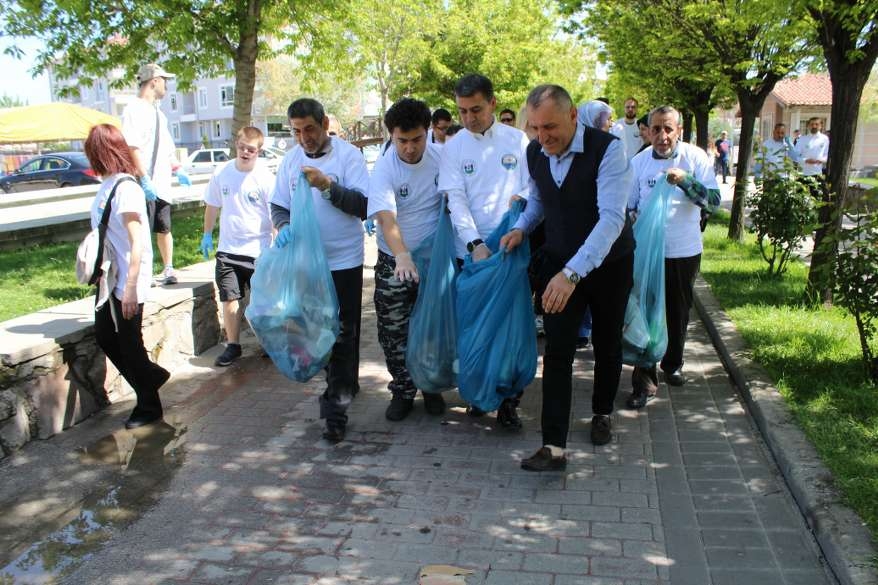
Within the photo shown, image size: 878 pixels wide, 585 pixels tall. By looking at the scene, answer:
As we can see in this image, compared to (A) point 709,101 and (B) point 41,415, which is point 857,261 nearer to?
(B) point 41,415

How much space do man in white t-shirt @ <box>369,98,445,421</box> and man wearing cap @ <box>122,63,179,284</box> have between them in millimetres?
2597

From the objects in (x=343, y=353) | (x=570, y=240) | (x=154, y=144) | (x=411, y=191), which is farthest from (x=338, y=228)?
(x=154, y=144)

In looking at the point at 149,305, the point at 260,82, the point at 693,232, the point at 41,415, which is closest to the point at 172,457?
the point at 41,415

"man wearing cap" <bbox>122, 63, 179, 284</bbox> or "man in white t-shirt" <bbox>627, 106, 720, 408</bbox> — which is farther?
"man wearing cap" <bbox>122, 63, 179, 284</bbox>

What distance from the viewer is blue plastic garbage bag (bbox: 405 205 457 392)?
426 cm

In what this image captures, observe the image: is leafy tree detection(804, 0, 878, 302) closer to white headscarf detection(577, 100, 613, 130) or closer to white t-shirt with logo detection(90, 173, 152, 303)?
white headscarf detection(577, 100, 613, 130)

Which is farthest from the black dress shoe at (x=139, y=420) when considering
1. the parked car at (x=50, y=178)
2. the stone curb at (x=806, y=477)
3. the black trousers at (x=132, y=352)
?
the parked car at (x=50, y=178)

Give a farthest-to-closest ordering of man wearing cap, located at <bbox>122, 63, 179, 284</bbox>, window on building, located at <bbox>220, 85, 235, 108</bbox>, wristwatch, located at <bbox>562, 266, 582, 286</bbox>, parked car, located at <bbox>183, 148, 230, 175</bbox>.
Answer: window on building, located at <bbox>220, 85, 235, 108</bbox> → parked car, located at <bbox>183, 148, 230, 175</bbox> → man wearing cap, located at <bbox>122, 63, 179, 284</bbox> → wristwatch, located at <bbox>562, 266, 582, 286</bbox>

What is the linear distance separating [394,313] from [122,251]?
1605mm

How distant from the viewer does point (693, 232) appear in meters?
4.71

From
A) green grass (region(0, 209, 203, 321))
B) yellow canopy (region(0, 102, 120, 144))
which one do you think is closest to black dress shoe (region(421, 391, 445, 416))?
green grass (region(0, 209, 203, 321))

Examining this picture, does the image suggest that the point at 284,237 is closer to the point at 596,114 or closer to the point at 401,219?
the point at 401,219

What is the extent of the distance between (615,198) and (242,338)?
13.1 feet

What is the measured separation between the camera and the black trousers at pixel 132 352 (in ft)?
14.2
